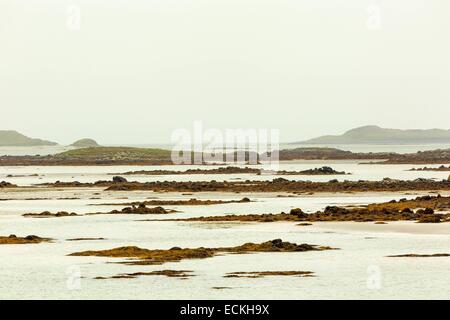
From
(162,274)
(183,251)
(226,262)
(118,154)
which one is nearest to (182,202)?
(183,251)

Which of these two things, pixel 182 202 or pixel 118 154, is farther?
pixel 118 154

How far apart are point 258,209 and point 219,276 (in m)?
25.5

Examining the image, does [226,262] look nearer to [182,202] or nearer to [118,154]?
[182,202]

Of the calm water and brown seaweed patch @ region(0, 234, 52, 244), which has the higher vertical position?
brown seaweed patch @ region(0, 234, 52, 244)

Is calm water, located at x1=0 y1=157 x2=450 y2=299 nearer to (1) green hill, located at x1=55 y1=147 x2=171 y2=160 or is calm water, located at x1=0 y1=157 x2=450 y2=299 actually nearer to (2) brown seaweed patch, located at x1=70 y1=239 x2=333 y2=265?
(2) brown seaweed patch, located at x1=70 y1=239 x2=333 y2=265

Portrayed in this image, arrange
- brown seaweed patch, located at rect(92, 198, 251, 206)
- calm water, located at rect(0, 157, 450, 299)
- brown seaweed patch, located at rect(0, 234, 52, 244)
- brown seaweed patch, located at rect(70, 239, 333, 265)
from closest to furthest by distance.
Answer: calm water, located at rect(0, 157, 450, 299)
brown seaweed patch, located at rect(70, 239, 333, 265)
brown seaweed patch, located at rect(0, 234, 52, 244)
brown seaweed patch, located at rect(92, 198, 251, 206)

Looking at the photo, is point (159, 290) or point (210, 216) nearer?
point (159, 290)

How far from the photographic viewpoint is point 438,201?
181 ft

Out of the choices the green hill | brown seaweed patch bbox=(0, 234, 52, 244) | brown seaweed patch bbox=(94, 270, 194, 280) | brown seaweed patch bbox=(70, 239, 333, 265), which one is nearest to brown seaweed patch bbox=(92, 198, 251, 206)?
brown seaweed patch bbox=(0, 234, 52, 244)

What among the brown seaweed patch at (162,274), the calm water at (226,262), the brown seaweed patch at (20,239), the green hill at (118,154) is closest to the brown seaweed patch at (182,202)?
the calm water at (226,262)
